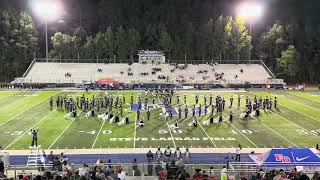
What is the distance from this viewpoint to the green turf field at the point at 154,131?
25.0 meters

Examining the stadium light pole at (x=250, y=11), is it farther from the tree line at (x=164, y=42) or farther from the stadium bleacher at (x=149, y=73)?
the stadium bleacher at (x=149, y=73)

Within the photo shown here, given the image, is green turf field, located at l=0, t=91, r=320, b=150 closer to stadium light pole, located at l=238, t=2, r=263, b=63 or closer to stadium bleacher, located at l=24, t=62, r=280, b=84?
stadium bleacher, located at l=24, t=62, r=280, b=84

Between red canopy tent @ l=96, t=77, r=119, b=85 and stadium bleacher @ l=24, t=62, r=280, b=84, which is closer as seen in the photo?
red canopy tent @ l=96, t=77, r=119, b=85

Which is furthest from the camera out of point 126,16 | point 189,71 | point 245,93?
point 126,16

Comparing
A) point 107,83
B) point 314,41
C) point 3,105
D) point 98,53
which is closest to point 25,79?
point 107,83

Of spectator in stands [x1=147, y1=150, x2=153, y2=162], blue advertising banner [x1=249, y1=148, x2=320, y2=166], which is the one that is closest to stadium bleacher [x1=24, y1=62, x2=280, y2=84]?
spectator in stands [x1=147, y1=150, x2=153, y2=162]

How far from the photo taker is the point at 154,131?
28266 mm

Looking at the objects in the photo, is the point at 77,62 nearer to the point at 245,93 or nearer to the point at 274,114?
the point at 245,93

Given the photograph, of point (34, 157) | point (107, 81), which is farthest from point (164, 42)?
point (34, 157)

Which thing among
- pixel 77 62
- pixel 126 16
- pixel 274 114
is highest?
pixel 126 16

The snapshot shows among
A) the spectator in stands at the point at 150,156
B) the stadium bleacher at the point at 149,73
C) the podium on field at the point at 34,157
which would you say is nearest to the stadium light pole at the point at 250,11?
the stadium bleacher at the point at 149,73

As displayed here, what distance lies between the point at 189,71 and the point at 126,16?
21457 millimetres

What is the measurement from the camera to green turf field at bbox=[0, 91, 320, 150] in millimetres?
24969

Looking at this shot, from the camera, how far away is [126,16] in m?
84.0
